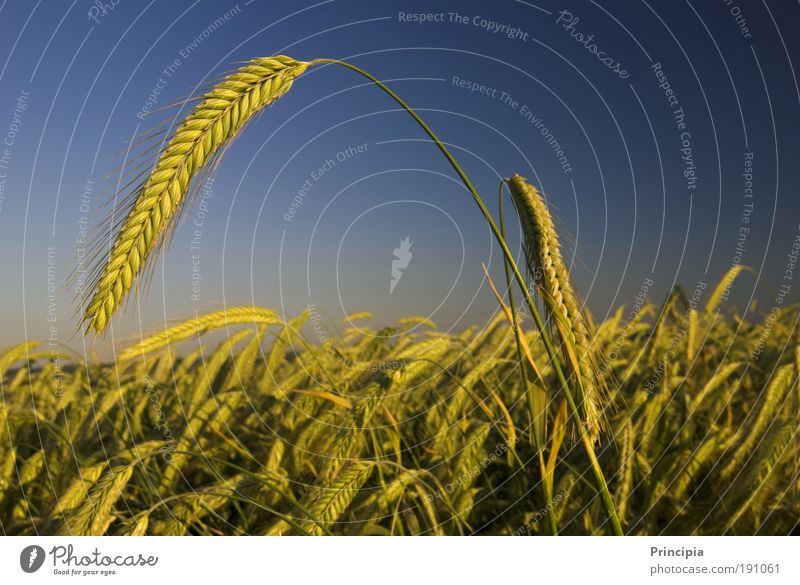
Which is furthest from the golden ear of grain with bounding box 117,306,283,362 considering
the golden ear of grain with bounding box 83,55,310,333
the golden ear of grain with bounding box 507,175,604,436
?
the golden ear of grain with bounding box 507,175,604,436

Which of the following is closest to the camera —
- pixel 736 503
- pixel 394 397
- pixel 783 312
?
pixel 736 503

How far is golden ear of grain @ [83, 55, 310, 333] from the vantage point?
1.32m

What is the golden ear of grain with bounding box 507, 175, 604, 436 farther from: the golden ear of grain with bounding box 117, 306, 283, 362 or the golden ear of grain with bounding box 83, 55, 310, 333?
the golden ear of grain with bounding box 117, 306, 283, 362

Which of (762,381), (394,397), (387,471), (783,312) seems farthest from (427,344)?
(783,312)

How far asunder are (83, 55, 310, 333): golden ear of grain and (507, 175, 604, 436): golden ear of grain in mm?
749

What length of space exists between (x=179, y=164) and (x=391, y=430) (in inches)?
66.8

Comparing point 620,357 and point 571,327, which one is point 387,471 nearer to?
point 571,327

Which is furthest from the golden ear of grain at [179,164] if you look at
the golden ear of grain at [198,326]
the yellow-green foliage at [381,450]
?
the golden ear of grain at [198,326]

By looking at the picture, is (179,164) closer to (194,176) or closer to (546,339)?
(194,176)

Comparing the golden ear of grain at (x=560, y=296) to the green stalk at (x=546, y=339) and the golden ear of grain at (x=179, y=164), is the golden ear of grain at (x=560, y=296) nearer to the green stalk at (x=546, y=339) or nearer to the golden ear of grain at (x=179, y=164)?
the green stalk at (x=546, y=339)

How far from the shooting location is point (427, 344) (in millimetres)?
2938

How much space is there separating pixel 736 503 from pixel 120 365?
2525 millimetres
